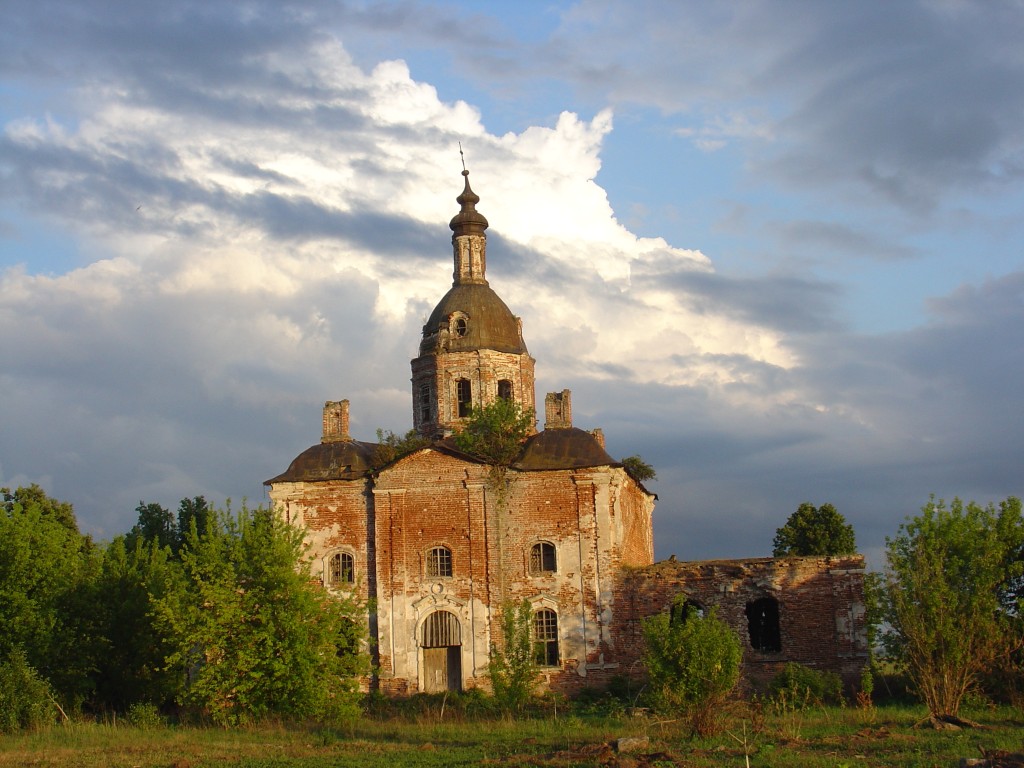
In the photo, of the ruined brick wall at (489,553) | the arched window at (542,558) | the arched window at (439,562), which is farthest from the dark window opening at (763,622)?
the arched window at (439,562)

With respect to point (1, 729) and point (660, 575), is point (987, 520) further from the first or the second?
point (1, 729)

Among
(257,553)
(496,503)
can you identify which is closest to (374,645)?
(496,503)

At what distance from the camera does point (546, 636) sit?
30.1 meters

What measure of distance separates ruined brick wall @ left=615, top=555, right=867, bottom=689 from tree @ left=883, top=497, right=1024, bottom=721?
180 cm

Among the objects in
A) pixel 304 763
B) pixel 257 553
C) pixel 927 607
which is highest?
pixel 257 553

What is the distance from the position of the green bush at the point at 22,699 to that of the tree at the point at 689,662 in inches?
510

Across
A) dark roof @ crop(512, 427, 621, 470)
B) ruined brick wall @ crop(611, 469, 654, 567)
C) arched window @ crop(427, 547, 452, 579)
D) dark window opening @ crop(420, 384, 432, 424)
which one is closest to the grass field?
arched window @ crop(427, 547, 452, 579)

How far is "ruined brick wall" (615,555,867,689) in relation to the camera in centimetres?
2892

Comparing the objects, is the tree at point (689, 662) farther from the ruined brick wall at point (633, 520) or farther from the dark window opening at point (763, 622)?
the dark window opening at point (763, 622)

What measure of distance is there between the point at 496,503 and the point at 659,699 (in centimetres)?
1033

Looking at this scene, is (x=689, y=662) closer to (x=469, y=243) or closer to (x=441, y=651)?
(x=441, y=651)

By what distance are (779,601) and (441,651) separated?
8.57 metres

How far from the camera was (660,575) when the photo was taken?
30.0 m

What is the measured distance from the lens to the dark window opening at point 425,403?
118 ft
